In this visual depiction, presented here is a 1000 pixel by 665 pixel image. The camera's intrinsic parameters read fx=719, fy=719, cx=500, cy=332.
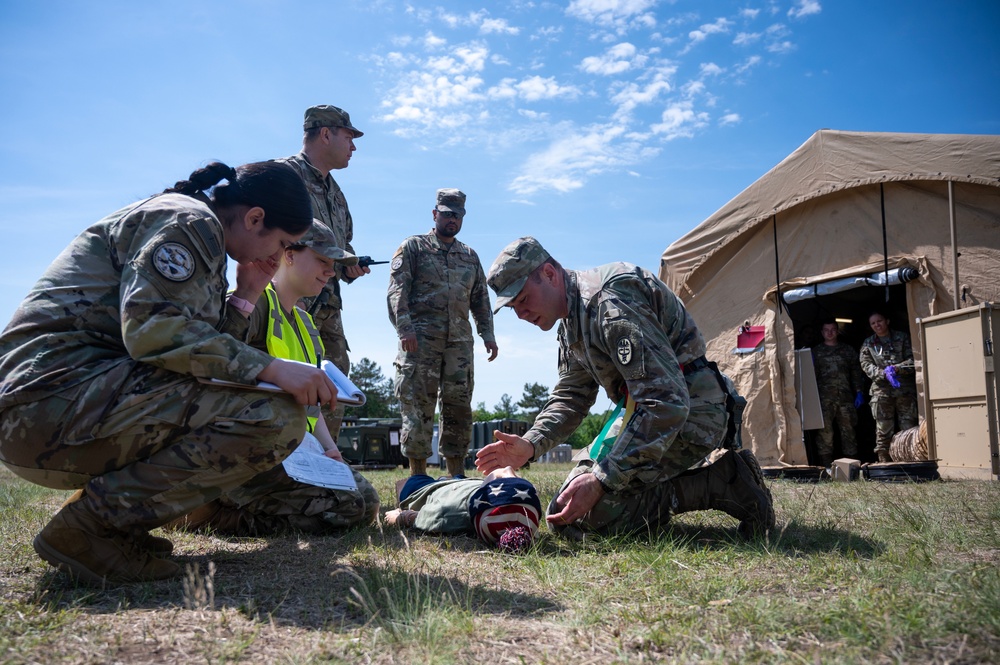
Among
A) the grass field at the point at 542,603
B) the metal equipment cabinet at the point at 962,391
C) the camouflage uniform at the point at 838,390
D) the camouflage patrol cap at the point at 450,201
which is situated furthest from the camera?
the camouflage uniform at the point at 838,390

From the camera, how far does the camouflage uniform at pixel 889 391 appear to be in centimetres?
915

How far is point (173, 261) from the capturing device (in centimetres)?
219

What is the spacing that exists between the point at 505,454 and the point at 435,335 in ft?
9.21

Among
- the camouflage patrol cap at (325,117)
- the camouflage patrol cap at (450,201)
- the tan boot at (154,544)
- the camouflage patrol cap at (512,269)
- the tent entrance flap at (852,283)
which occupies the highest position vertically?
the camouflage patrol cap at (325,117)

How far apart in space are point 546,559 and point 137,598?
1397mm

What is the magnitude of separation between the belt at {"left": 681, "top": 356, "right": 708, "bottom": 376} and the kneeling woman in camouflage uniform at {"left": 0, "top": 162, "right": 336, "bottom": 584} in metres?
1.79

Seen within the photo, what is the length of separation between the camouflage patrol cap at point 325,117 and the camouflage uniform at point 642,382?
265cm

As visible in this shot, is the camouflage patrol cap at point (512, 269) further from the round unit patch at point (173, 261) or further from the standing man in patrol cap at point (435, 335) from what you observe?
the standing man in patrol cap at point (435, 335)

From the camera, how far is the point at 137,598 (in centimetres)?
216

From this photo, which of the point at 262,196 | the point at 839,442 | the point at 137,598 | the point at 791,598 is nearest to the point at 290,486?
the point at 137,598

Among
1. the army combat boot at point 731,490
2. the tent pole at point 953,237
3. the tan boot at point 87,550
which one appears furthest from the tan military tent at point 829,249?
the tan boot at point 87,550

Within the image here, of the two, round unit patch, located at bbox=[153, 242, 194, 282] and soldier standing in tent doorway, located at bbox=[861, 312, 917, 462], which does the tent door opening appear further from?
round unit patch, located at bbox=[153, 242, 194, 282]

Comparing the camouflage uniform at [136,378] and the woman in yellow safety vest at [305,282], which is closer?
the camouflage uniform at [136,378]

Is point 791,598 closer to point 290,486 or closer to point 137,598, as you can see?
point 137,598
